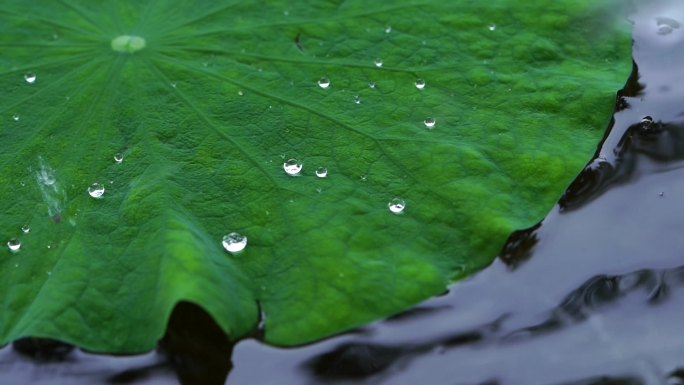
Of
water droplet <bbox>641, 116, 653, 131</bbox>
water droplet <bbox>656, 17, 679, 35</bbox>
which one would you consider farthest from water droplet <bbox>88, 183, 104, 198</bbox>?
water droplet <bbox>656, 17, 679, 35</bbox>

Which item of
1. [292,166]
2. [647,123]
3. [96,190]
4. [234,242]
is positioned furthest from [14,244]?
[647,123]

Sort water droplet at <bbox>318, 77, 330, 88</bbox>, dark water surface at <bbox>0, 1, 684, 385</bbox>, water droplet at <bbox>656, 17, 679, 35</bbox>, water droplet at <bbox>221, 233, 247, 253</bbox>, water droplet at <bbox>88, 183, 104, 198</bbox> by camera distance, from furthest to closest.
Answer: water droplet at <bbox>656, 17, 679, 35</bbox> < water droplet at <bbox>318, 77, 330, 88</bbox> < water droplet at <bbox>88, 183, 104, 198</bbox> < water droplet at <bbox>221, 233, 247, 253</bbox> < dark water surface at <bbox>0, 1, 684, 385</bbox>

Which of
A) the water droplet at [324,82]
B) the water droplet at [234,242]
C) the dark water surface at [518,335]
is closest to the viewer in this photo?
the dark water surface at [518,335]

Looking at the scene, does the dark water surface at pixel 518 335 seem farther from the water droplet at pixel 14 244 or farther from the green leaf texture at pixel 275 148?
the water droplet at pixel 14 244

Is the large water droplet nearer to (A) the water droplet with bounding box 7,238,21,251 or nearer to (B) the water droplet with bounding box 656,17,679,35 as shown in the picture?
(A) the water droplet with bounding box 7,238,21,251

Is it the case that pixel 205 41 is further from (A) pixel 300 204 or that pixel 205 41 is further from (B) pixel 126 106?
(A) pixel 300 204

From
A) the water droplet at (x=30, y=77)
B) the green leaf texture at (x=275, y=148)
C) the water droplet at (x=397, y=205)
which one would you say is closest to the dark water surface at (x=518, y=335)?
the green leaf texture at (x=275, y=148)

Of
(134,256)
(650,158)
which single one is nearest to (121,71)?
(134,256)
